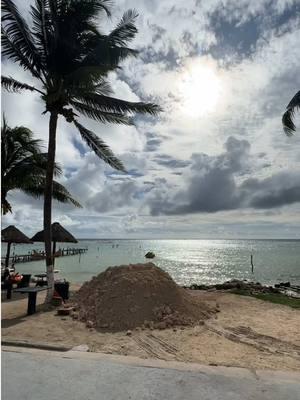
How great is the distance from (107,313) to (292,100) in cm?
1223

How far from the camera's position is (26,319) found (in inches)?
400

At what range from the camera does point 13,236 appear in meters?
22.9

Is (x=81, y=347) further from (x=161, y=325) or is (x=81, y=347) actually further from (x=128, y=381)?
(x=161, y=325)

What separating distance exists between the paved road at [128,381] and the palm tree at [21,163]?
1172 centimetres

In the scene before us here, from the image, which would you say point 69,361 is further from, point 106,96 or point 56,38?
point 56,38

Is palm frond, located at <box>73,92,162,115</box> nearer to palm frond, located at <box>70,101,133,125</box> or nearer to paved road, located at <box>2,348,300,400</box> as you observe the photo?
A: palm frond, located at <box>70,101,133,125</box>

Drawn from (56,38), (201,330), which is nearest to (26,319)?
(201,330)

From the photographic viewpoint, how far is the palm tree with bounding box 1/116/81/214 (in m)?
16.8

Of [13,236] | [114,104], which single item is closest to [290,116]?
[114,104]

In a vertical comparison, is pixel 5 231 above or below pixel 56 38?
below

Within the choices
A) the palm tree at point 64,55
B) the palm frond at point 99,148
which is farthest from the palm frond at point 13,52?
the palm frond at point 99,148

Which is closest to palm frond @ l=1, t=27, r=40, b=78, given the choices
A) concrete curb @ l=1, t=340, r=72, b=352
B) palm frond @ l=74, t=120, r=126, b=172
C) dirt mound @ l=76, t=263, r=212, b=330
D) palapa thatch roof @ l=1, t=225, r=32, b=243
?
palm frond @ l=74, t=120, r=126, b=172

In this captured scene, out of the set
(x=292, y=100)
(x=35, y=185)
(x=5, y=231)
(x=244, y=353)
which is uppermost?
(x=292, y=100)

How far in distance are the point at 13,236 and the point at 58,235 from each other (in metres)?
4.20
